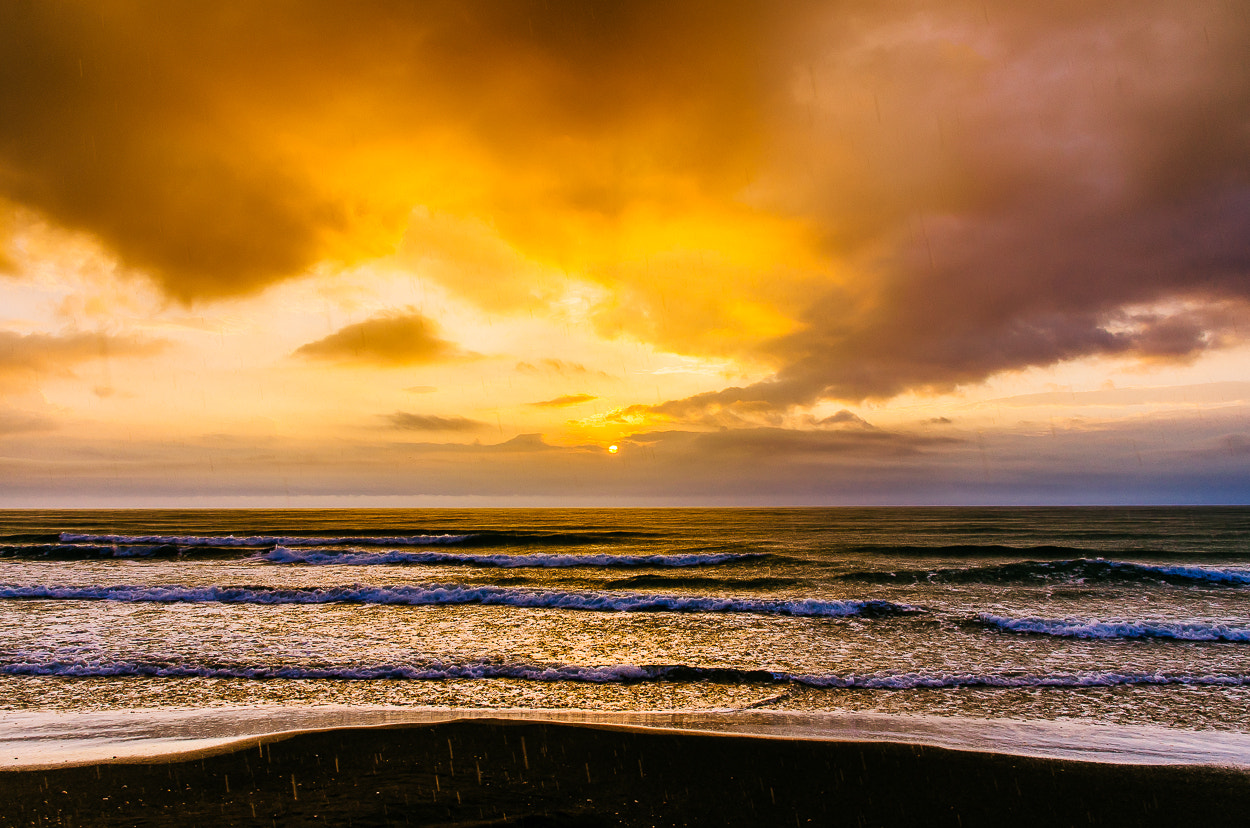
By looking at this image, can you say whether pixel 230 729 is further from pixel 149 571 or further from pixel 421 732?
pixel 149 571

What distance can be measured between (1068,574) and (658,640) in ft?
78.9

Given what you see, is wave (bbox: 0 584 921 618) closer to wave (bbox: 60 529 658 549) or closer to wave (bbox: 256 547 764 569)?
wave (bbox: 256 547 764 569)

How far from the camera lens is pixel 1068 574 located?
27.7 m

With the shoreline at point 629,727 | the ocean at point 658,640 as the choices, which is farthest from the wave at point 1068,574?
the shoreline at point 629,727

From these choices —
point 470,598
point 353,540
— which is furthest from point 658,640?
point 353,540

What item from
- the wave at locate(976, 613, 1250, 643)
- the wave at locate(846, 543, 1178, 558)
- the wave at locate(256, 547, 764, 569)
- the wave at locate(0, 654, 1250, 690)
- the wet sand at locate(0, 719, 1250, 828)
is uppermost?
the wet sand at locate(0, 719, 1250, 828)

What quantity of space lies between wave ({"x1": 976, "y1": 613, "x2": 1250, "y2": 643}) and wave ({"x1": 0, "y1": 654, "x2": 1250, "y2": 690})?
3840 mm

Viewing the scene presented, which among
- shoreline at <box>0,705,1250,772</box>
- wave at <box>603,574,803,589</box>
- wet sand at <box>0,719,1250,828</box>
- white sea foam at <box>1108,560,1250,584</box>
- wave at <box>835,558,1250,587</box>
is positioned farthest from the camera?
wave at <box>835,558,1250,587</box>

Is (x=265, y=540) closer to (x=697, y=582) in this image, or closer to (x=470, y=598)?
(x=470, y=598)

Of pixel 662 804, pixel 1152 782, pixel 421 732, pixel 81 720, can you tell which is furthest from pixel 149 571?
pixel 1152 782

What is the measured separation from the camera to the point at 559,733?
8617mm

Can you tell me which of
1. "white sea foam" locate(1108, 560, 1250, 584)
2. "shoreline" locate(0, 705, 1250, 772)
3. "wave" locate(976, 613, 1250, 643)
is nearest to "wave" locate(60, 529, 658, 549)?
"wave" locate(976, 613, 1250, 643)

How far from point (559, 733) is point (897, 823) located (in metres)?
4.59

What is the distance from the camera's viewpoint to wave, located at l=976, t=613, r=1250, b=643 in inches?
609
